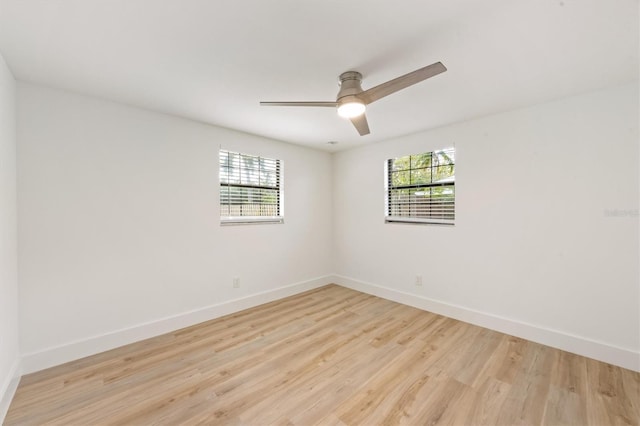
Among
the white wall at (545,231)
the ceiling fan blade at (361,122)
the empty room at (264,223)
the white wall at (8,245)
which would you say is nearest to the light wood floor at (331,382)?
the empty room at (264,223)

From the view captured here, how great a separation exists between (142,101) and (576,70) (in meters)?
3.68

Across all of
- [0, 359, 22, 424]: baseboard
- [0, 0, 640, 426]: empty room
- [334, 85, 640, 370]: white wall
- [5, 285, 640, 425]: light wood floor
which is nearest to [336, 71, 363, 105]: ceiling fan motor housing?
[0, 0, 640, 426]: empty room

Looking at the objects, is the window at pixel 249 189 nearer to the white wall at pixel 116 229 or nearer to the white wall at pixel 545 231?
the white wall at pixel 116 229

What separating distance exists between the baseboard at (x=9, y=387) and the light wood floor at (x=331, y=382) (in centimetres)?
4

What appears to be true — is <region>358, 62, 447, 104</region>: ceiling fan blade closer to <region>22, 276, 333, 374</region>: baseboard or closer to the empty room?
the empty room

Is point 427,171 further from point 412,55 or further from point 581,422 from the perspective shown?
point 581,422

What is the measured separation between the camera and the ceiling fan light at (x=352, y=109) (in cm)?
194

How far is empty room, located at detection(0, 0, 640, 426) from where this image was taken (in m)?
1.64

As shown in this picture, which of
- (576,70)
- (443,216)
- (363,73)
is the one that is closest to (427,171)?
(443,216)

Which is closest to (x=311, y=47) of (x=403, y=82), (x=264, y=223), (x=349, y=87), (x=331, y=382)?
(x=349, y=87)

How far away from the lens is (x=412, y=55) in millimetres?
1813

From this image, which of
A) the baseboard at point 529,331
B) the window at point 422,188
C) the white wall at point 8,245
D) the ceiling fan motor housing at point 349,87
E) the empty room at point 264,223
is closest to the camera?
the empty room at point 264,223

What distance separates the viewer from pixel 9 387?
6.20ft

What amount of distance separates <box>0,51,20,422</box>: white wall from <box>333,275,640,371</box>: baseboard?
A: 3763mm
